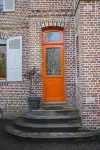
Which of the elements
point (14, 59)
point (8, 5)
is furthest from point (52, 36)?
point (8, 5)

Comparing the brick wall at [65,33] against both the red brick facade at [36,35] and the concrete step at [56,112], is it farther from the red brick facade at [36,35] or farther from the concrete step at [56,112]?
the concrete step at [56,112]

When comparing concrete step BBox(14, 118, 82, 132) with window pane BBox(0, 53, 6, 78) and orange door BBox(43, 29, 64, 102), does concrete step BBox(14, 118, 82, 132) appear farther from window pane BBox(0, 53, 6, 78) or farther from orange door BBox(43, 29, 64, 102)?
window pane BBox(0, 53, 6, 78)

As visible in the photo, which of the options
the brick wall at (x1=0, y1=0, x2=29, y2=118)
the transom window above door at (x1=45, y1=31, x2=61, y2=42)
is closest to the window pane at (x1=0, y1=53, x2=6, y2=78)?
the brick wall at (x1=0, y1=0, x2=29, y2=118)

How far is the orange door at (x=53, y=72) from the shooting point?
9.80m

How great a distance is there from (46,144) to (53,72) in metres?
3.64

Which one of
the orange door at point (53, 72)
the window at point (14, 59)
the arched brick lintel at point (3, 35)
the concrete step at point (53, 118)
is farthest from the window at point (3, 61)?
the concrete step at point (53, 118)

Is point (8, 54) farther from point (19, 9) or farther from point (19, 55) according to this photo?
point (19, 9)

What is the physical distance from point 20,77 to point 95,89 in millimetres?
3359

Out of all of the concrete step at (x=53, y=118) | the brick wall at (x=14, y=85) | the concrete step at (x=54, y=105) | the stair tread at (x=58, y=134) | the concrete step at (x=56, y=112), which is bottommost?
the stair tread at (x=58, y=134)

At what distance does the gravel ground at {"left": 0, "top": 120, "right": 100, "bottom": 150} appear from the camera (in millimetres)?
6499

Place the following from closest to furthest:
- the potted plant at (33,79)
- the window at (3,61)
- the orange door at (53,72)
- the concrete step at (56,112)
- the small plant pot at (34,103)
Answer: the concrete step at (56,112), the small plant pot at (34,103), the potted plant at (33,79), the orange door at (53,72), the window at (3,61)

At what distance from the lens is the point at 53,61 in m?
9.87

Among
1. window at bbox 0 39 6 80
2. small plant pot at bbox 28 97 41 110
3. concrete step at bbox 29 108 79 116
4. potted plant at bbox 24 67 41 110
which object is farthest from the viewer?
window at bbox 0 39 6 80

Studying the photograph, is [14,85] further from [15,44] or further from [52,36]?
[52,36]
